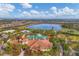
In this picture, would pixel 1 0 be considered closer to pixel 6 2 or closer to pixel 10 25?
pixel 6 2

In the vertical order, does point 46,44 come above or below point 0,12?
below

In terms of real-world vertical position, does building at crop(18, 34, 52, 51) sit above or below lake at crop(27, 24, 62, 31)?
below

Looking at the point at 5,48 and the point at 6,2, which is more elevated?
the point at 6,2

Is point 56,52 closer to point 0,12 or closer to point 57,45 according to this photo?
point 57,45

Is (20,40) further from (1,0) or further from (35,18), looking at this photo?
(1,0)

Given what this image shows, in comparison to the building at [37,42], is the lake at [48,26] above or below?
above

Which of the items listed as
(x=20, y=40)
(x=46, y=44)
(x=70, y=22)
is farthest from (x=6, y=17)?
(x=70, y=22)

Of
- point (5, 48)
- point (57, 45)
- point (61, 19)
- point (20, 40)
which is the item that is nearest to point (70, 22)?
point (61, 19)

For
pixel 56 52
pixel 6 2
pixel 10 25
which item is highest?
pixel 6 2
